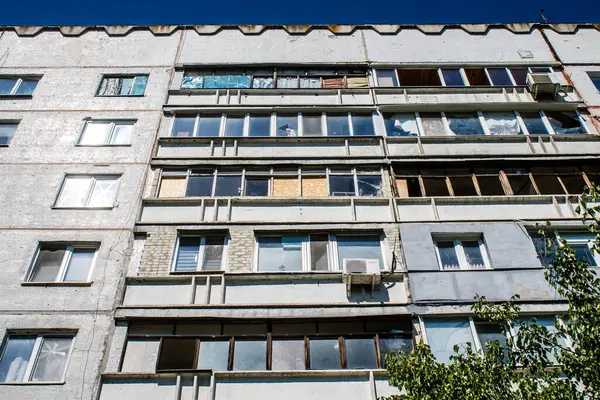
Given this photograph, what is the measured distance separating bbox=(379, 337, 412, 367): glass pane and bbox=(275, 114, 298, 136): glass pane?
314 inches

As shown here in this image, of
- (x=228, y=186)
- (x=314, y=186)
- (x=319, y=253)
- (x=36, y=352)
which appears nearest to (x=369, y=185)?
(x=314, y=186)

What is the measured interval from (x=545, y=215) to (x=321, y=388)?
8440 millimetres

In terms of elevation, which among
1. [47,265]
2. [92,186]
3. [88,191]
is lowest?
[47,265]

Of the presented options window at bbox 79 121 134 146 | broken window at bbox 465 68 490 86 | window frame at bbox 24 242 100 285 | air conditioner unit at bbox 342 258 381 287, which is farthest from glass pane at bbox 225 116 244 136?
broken window at bbox 465 68 490 86

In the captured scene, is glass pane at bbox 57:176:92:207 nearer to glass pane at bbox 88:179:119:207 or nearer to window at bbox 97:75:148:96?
glass pane at bbox 88:179:119:207

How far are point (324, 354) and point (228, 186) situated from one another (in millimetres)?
6192

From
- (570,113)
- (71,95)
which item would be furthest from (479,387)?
(71,95)

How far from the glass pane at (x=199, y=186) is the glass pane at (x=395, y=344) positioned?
22.3 ft

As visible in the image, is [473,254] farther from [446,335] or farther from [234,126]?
[234,126]

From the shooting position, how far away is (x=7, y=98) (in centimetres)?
1820

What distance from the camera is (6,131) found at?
17.2 meters

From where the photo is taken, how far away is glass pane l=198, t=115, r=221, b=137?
17156 mm

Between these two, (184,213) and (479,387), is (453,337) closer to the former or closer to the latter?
(479,387)

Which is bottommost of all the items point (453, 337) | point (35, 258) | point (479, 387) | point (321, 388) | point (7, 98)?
point (479, 387)
